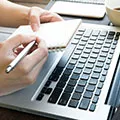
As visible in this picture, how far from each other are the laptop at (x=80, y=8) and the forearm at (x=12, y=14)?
0.39 ft

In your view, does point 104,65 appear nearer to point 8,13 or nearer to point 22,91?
point 22,91

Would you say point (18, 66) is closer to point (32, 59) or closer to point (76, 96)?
point (32, 59)

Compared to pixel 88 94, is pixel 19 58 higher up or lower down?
higher up

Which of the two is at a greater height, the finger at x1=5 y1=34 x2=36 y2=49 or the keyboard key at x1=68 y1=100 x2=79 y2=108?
the finger at x1=5 y1=34 x2=36 y2=49

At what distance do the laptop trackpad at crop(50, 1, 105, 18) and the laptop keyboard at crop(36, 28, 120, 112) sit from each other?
0.35 ft

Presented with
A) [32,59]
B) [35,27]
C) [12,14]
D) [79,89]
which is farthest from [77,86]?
[12,14]

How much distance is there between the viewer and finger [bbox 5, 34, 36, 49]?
0.60 meters

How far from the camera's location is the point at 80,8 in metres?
0.95


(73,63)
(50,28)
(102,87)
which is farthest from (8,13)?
(102,87)

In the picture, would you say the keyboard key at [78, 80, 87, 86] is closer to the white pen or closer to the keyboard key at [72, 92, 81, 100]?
the keyboard key at [72, 92, 81, 100]

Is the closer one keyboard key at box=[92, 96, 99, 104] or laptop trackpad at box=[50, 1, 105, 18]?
keyboard key at box=[92, 96, 99, 104]

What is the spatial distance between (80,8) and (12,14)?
0.78 ft

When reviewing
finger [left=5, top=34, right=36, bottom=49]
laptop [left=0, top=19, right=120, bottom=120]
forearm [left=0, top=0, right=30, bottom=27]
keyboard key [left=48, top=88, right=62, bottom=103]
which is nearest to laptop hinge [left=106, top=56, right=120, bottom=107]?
laptop [left=0, top=19, right=120, bottom=120]

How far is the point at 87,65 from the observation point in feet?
2.21
